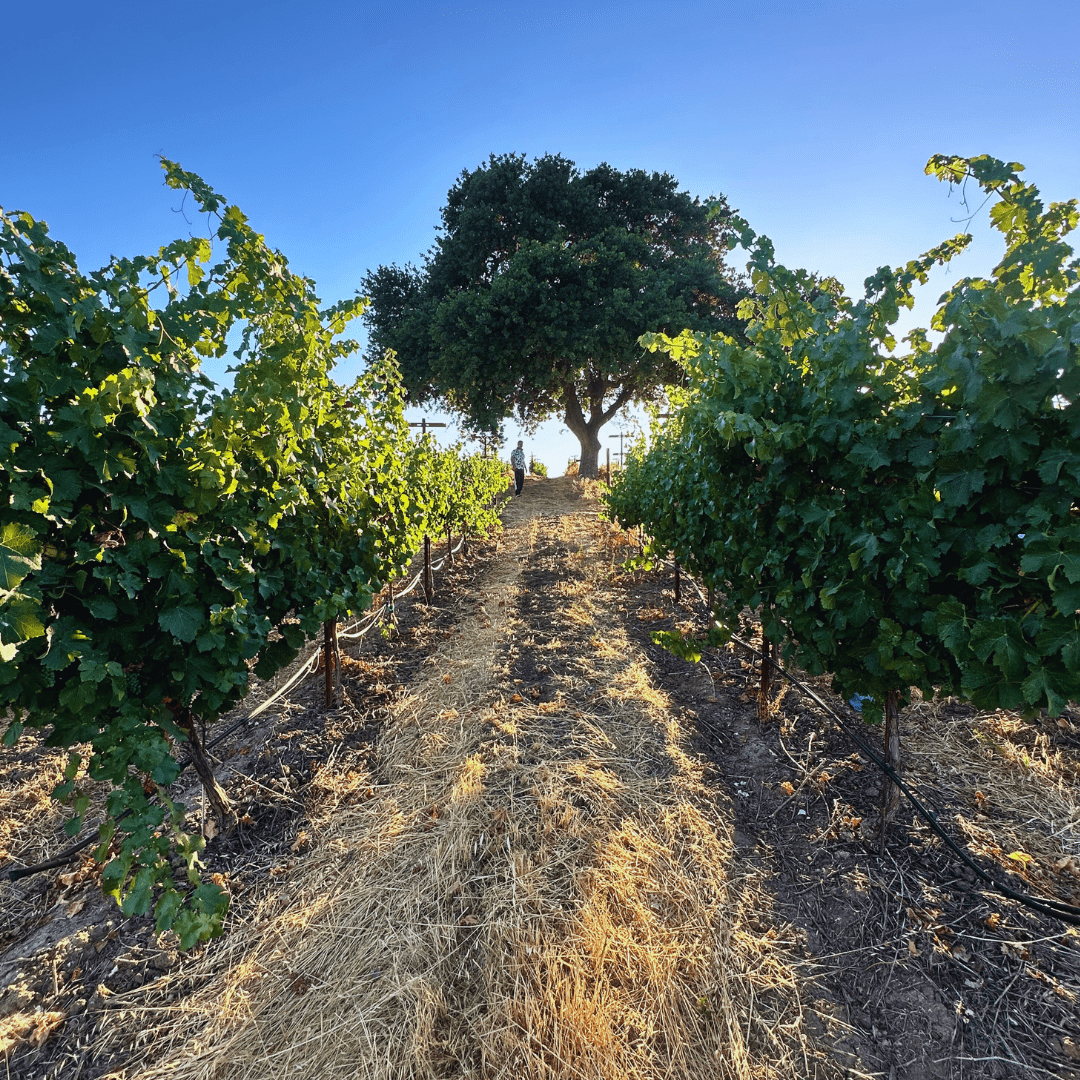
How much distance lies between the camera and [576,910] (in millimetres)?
2400

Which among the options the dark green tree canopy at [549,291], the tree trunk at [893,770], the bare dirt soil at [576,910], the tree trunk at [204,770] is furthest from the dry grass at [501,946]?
the dark green tree canopy at [549,291]

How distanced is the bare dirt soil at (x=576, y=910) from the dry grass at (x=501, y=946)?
11 millimetres

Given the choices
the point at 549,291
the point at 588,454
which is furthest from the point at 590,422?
the point at 549,291

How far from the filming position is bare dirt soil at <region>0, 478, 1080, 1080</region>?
198 centimetres

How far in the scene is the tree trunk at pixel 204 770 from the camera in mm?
2705

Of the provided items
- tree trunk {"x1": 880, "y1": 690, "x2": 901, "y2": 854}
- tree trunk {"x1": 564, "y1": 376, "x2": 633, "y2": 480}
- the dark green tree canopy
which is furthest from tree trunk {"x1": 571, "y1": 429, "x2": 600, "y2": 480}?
tree trunk {"x1": 880, "y1": 690, "x2": 901, "y2": 854}

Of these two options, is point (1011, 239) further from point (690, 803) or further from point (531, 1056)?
point (531, 1056)

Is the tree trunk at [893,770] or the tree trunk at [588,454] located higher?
the tree trunk at [588,454]

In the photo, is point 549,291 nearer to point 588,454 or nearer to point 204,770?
point 588,454

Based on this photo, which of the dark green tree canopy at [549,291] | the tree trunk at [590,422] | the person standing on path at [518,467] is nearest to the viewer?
the dark green tree canopy at [549,291]

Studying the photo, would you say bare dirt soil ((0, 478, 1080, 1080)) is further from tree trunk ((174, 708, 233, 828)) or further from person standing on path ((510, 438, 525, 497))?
person standing on path ((510, 438, 525, 497))

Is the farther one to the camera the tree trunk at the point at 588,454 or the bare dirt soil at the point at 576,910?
the tree trunk at the point at 588,454

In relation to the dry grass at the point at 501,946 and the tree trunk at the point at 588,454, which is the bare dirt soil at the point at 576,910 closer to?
the dry grass at the point at 501,946

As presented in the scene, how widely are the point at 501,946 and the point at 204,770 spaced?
5.71 feet
